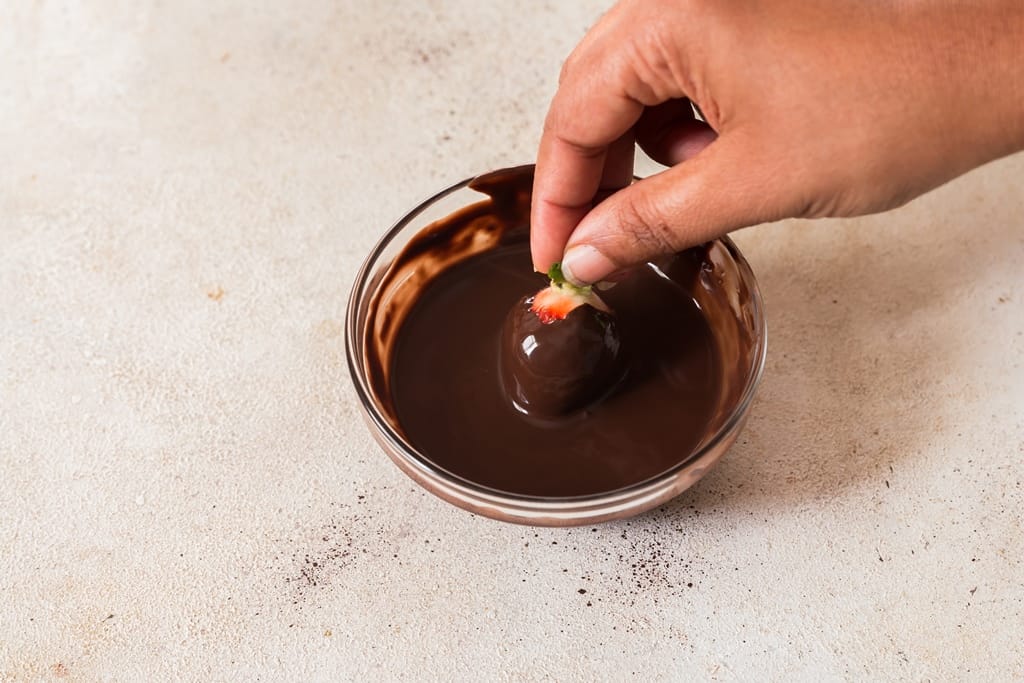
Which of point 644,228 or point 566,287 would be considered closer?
point 644,228

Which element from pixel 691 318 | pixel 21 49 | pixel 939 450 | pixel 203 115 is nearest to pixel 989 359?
pixel 939 450

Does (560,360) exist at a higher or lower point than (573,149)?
lower

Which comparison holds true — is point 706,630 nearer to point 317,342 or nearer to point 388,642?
point 388,642

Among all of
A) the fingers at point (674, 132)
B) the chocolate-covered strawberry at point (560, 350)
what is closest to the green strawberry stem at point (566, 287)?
the chocolate-covered strawberry at point (560, 350)

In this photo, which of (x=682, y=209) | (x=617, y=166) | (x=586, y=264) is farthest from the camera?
(x=617, y=166)

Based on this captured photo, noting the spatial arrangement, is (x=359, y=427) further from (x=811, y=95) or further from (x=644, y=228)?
(x=811, y=95)

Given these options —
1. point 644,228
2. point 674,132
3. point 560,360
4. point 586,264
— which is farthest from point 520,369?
point 674,132
